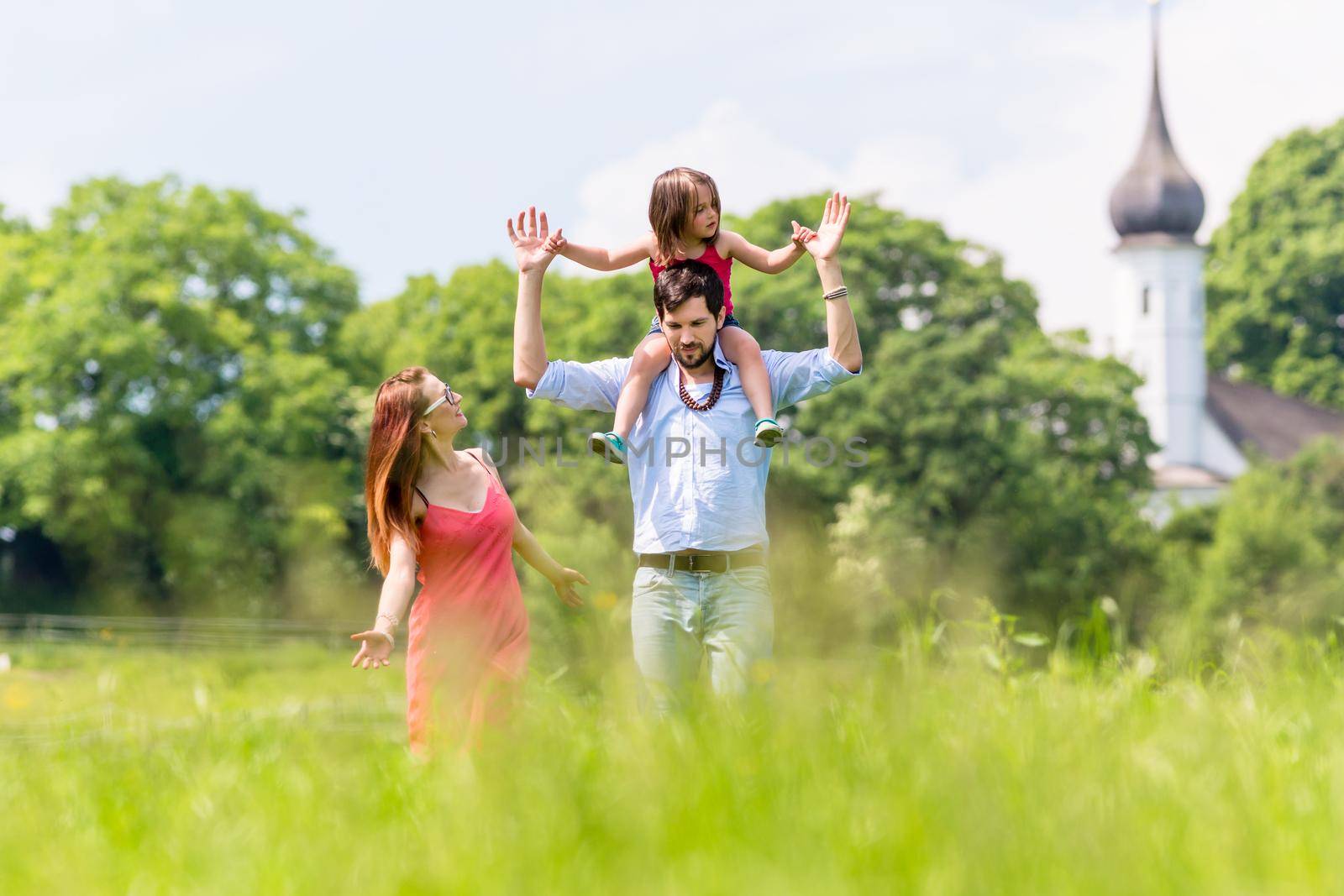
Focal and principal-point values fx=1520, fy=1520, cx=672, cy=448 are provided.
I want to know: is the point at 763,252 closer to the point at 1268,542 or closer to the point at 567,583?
the point at 567,583

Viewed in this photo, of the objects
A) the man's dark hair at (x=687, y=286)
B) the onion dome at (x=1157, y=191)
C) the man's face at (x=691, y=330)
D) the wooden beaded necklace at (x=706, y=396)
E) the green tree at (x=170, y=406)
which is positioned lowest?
the wooden beaded necklace at (x=706, y=396)

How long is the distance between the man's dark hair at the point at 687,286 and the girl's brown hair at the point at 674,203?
133 mm

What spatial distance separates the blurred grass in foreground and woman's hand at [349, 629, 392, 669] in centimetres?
80

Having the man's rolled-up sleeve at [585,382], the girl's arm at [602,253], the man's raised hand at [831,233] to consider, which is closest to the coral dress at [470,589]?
the man's rolled-up sleeve at [585,382]

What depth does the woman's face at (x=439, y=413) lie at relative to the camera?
5.15 metres

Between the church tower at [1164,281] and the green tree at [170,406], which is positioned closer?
the green tree at [170,406]

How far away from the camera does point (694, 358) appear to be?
5.03 m

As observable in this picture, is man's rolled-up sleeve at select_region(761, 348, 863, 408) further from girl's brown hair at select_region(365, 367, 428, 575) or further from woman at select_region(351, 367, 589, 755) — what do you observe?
girl's brown hair at select_region(365, 367, 428, 575)

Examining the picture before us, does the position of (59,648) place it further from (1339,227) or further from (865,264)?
(1339,227)

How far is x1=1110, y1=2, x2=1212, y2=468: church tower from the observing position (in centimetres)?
7100

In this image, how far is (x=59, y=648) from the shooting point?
1165 inches

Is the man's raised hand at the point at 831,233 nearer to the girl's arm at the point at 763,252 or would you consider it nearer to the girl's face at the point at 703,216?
the girl's arm at the point at 763,252

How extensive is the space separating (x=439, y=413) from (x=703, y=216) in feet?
3.65

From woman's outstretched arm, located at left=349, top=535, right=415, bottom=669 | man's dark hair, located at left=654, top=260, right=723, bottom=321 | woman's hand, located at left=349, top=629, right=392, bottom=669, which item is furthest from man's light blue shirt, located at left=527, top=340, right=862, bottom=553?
woman's hand, located at left=349, top=629, right=392, bottom=669
